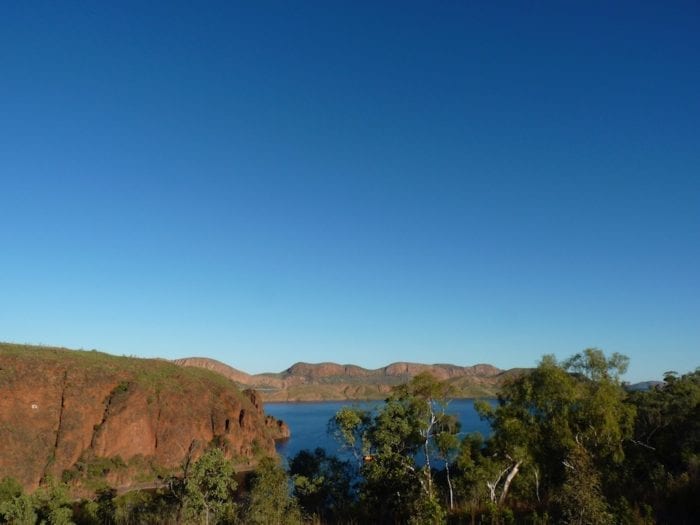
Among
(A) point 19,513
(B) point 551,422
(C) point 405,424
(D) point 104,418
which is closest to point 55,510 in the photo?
(A) point 19,513

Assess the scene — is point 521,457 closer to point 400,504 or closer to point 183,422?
point 400,504

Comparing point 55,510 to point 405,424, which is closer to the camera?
point 55,510

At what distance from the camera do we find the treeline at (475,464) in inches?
562

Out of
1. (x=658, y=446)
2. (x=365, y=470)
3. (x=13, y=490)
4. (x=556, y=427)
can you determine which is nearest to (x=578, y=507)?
(x=365, y=470)

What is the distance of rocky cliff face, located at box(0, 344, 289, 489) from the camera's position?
6178 centimetres

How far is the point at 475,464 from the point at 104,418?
197ft

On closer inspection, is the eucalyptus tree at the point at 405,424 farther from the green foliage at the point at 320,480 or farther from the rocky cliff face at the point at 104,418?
the rocky cliff face at the point at 104,418

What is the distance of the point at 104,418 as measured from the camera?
70.8 meters

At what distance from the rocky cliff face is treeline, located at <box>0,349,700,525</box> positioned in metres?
26.1

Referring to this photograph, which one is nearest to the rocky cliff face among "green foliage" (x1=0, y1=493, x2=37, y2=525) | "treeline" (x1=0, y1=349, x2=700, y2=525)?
"treeline" (x1=0, y1=349, x2=700, y2=525)

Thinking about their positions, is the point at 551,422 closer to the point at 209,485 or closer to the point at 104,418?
the point at 209,485

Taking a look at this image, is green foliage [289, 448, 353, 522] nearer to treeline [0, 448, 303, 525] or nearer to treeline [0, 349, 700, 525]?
treeline [0, 349, 700, 525]

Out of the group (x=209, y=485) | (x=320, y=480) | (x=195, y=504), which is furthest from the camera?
(x=320, y=480)

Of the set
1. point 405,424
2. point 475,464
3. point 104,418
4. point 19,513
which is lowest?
point 19,513
